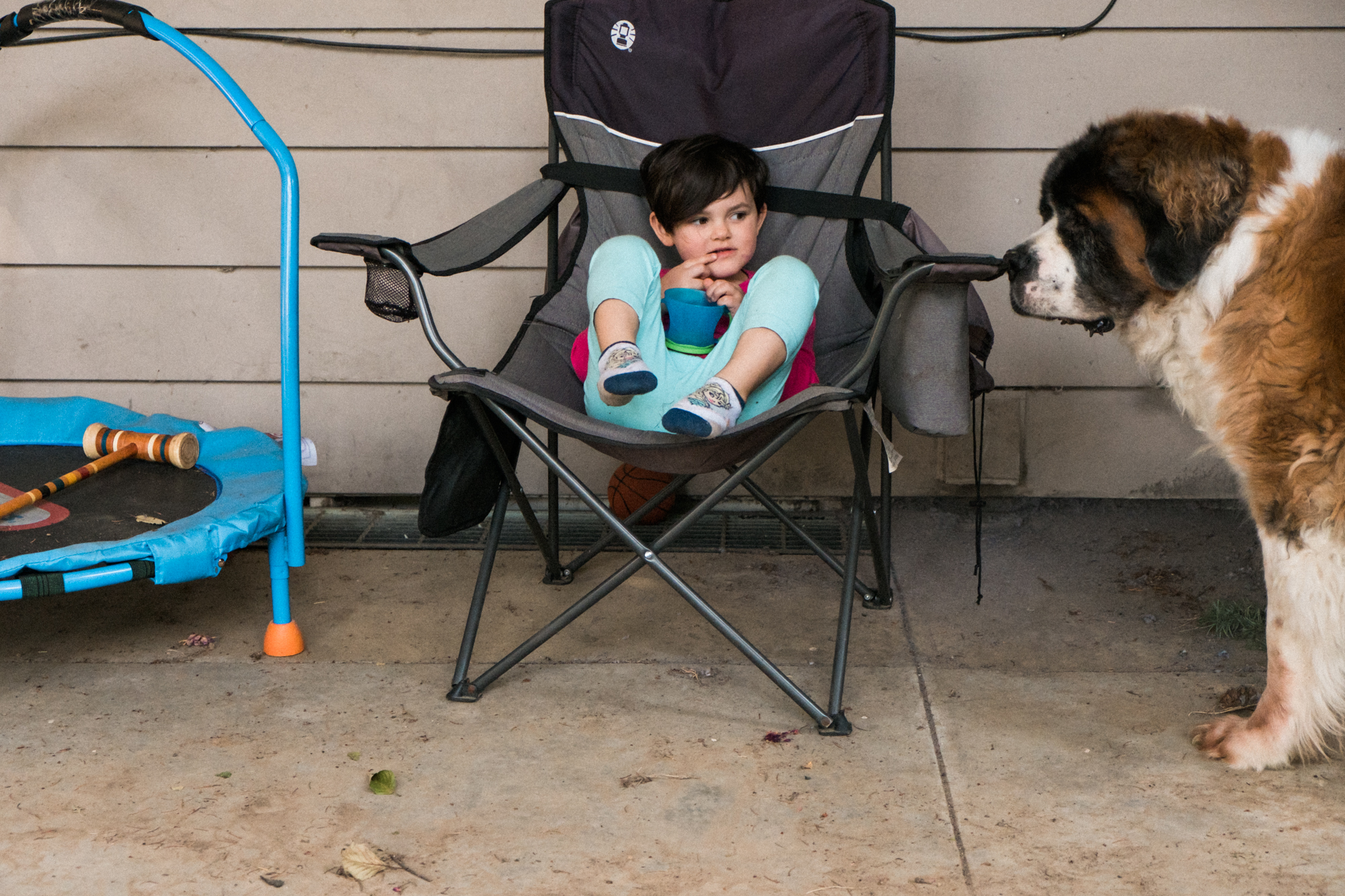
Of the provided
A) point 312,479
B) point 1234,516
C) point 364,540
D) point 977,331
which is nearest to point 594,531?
point 364,540

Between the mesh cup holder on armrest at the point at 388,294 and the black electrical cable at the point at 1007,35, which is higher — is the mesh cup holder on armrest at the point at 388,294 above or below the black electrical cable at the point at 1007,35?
below

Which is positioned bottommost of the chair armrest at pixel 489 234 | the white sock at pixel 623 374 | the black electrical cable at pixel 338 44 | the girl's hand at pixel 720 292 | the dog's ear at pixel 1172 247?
the white sock at pixel 623 374

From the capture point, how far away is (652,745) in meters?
1.82

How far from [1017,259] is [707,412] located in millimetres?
599

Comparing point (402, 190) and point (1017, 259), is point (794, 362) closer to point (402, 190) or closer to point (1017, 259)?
point (1017, 259)

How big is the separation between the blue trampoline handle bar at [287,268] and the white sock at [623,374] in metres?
0.57

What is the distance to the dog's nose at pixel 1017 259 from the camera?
186 centimetres

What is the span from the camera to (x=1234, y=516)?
9.57 feet

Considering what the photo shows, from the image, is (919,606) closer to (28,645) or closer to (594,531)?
(594,531)

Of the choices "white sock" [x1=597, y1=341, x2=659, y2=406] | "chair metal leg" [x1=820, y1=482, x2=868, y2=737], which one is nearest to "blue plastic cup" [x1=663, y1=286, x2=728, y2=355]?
"white sock" [x1=597, y1=341, x2=659, y2=406]

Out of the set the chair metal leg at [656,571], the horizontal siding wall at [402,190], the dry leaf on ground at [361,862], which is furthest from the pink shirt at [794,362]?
the dry leaf on ground at [361,862]

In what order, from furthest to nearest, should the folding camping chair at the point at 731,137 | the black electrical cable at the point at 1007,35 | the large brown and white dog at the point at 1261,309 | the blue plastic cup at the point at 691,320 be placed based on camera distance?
the black electrical cable at the point at 1007,35 < the blue plastic cup at the point at 691,320 < the folding camping chair at the point at 731,137 < the large brown and white dog at the point at 1261,309

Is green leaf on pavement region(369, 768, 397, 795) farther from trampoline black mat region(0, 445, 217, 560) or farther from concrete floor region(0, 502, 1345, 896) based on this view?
trampoline black mat region(0, 445, 217, 560)

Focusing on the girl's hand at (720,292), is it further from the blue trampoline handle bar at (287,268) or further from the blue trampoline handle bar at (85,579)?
the blue trampoline handle bar at (85,579)
